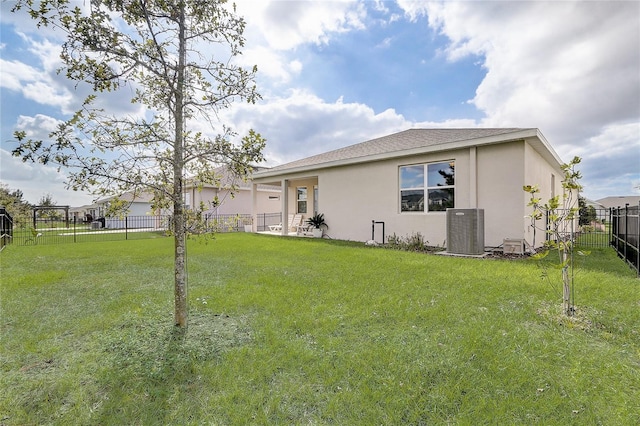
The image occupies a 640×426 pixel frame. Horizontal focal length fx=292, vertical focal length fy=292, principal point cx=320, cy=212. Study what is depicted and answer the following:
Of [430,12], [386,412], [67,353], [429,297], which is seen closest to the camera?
[386,412]

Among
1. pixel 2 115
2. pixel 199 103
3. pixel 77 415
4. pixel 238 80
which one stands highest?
pixel 2 115

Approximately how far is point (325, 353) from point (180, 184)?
7.15 feet

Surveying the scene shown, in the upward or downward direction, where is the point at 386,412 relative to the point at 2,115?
downward

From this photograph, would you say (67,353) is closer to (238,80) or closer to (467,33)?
(238,80)

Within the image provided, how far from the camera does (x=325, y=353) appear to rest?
2561mm

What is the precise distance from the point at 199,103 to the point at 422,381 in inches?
133

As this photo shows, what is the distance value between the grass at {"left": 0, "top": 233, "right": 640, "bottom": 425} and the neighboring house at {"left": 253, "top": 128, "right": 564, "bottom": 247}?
3.53 meters

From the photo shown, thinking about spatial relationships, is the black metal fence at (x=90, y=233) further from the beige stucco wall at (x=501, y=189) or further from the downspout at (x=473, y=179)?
the beige stucco wall at (x=501, y=189)

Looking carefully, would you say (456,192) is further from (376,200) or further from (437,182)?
(376,200)

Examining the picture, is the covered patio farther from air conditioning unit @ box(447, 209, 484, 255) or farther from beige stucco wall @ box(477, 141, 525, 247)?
beige stucco wall @ box(477, 141, 525, 247)

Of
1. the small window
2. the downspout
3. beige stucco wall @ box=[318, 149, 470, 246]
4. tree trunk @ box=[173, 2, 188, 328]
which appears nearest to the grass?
tree trunk @ box=[173, 2, 188, 328]

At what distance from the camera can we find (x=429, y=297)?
4.06m

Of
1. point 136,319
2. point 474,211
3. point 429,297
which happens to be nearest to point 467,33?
point 474,211

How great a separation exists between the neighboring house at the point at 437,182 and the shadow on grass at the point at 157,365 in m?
7.68
